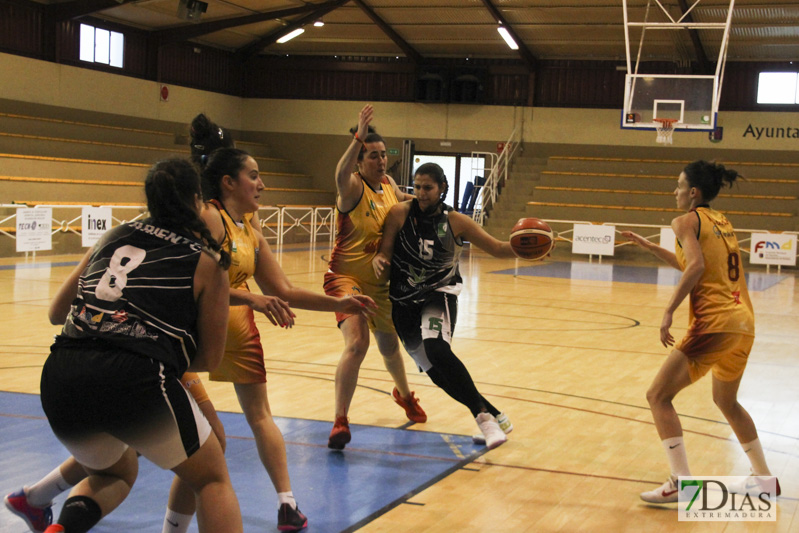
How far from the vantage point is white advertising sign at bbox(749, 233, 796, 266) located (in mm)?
18156

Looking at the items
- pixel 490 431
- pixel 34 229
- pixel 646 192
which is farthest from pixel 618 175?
pixel 490 431

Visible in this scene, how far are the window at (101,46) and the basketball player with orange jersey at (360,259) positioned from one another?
18.2m

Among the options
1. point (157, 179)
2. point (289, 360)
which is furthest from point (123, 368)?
point (289, 360)

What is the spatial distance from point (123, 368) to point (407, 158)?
23450 millimetres

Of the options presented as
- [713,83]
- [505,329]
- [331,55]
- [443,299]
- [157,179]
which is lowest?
[505,329]

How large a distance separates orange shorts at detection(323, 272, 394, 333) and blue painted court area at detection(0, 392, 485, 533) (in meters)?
0.63

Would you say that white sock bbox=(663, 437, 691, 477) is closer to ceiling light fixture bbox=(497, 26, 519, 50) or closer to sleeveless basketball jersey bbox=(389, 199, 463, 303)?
sleeveless basketball jersey bbox=(389, 199, 463, 303)

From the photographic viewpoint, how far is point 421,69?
25.1 metres

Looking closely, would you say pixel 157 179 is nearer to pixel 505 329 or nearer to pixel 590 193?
pixel 505 329

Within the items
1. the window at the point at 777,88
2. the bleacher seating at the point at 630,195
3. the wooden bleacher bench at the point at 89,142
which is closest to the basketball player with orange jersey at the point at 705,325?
the wooden bleacher bench at the point at 89,142

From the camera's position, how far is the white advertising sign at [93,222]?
1485 cm

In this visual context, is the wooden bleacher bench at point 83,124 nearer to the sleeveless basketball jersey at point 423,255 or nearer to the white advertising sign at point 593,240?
the white advertising sign at point 593,240

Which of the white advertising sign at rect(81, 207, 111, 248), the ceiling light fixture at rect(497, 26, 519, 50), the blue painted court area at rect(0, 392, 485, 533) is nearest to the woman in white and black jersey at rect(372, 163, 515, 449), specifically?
the blue painted court area at rect(0, 392, 485, 533)

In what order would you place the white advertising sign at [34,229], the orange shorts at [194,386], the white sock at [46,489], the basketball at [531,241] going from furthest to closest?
the white advertising sign at [34,229], the basketball at [531,241], the orange shorts at [194,386], the white sock at [46,489]
